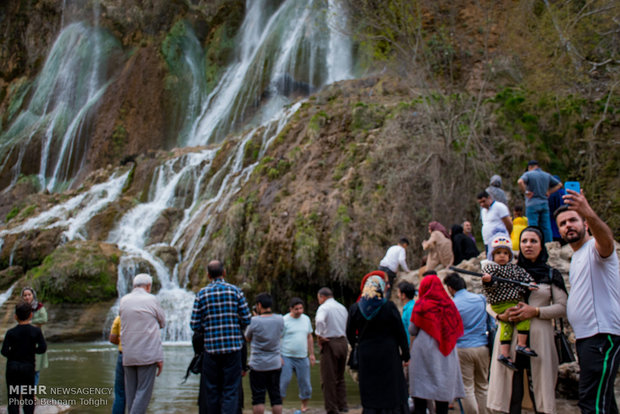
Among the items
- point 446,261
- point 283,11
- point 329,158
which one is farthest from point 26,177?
point 446,261

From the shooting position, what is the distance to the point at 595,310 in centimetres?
395

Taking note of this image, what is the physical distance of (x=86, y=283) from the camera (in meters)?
17.3

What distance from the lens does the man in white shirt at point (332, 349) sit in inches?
284

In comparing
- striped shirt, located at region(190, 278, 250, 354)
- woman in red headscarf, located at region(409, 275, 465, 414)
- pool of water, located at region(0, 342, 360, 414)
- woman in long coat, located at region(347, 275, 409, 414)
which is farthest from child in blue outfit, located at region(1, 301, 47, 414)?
woman in red headscarf, located at region(409, 275, 465, 414)

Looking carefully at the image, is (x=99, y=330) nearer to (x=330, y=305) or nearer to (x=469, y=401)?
(x=330, y=305)

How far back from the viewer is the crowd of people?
13.1 feet

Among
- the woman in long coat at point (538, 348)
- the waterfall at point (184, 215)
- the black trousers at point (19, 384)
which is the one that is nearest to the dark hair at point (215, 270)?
the black trousers at point (19, 384)

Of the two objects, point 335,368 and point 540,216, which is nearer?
point 335,368

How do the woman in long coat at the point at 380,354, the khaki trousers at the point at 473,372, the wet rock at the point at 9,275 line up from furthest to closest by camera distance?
the wet rock at the point at 9,275, the khaki trousers at the point at 473,372, the woman in long coat at the point at 380,354

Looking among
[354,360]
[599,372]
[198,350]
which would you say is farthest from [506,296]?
→ [198,350]

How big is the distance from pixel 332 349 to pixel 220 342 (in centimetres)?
231

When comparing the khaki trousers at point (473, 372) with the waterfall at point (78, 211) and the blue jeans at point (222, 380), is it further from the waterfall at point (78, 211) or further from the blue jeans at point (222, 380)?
the waterfall at point (78, 211)

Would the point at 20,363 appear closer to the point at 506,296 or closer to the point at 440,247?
the point at 506,296

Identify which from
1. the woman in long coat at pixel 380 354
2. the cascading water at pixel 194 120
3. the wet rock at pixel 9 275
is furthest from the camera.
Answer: the wet rock at pixel 9 275
